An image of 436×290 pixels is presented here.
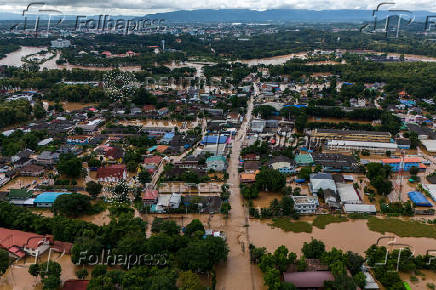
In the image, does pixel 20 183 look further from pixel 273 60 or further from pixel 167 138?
pixel 273 60

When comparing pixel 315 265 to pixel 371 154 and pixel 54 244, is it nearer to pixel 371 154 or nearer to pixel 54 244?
pixel 54 244

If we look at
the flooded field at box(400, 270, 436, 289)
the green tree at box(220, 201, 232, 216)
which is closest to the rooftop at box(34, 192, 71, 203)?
the green tree at box(220, 201, 232, 216)

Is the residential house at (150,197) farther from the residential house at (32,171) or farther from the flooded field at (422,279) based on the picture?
the flooded field at (422,279)

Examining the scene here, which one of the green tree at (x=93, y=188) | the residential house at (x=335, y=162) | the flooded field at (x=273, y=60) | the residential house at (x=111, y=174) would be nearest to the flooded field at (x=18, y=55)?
the flooded field at (x=273, y=60)

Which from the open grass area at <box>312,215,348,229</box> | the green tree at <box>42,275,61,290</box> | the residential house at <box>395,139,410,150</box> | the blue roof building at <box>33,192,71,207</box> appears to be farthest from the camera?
the residential house at <box>395,139,410,150</box>

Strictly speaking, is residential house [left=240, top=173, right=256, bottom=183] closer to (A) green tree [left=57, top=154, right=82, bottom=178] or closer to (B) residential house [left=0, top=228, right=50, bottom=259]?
(A) green tree [left=57, top=154, right=82, bottom=178]

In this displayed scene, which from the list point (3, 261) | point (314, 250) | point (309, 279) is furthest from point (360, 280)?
point (3, 261)
